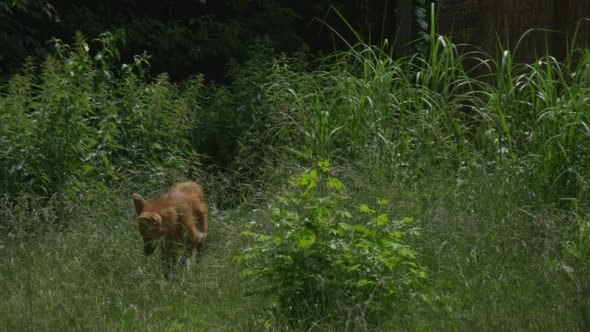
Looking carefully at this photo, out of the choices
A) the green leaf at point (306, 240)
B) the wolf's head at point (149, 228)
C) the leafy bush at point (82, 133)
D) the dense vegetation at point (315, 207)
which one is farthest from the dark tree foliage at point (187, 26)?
the green leaf at point (306, 240)

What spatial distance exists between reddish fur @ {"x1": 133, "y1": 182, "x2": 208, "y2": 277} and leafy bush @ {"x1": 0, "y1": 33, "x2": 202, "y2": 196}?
44.1 inches

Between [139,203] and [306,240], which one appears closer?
[306,240]

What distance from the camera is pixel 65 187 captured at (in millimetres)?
8000

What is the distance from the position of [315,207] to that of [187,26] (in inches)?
363

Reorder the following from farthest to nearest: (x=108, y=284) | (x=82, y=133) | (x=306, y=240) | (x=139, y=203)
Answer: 1. (x=82, y=133)
2. (x=139, y=203)
3. (x=108, y=284)
4. (x=306, y=240)

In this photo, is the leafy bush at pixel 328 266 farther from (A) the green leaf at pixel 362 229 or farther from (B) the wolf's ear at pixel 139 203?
(B) the wolf's ear at pixel 139 203

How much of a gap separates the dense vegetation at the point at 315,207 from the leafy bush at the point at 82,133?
2 cm

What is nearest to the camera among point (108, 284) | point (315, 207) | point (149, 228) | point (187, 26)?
point (315, 207)

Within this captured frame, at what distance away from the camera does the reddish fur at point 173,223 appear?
22.1ft

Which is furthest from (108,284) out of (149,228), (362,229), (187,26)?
(187,26)

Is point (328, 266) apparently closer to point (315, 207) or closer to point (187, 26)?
point (315, 207)

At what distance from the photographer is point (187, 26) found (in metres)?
14.4

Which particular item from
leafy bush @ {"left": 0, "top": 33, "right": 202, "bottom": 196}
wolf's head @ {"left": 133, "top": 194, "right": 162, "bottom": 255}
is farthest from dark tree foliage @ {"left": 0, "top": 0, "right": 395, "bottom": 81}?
wolf's head @ {"left": 133, "top": 194, "right": 162, "bottom": 255}

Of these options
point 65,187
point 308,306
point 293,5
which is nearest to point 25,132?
point 65,187
